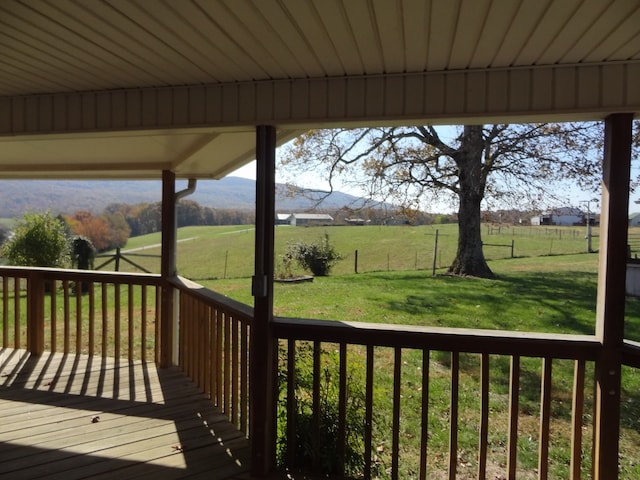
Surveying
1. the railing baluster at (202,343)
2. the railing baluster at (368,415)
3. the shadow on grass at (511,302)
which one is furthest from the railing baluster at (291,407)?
the shadow on grass at (511,302)

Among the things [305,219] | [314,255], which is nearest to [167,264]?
[314,255]

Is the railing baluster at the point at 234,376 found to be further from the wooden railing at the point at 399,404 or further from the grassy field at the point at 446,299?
the grassy field at the point at 446,299

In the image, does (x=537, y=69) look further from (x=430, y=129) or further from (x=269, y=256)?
(x=430, y=129)

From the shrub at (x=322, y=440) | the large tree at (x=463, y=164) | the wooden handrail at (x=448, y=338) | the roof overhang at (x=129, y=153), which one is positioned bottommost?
the shrub at (x=322, y=440)

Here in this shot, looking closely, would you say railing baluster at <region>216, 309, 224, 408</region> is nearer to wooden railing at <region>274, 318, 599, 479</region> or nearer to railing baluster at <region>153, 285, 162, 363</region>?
wooden railing at <region>274, 318, 599, 479</region>

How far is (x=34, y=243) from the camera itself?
835 centimetres

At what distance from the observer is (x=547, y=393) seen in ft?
6.31

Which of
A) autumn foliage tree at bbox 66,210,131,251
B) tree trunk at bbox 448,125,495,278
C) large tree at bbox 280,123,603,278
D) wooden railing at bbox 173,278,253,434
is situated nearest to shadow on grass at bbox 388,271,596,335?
tree trunk at bbox 448,125,495,278

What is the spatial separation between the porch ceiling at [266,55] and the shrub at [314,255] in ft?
19.4

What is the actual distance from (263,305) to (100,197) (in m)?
11.9

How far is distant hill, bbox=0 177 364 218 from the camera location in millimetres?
8219

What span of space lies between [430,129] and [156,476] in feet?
27.7

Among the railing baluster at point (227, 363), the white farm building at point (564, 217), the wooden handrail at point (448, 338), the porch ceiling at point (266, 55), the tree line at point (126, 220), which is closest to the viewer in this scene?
the porch ceiling at point (266, 55)

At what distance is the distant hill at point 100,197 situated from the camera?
822 cm
